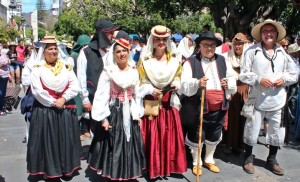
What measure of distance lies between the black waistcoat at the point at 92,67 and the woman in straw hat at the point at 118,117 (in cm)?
84

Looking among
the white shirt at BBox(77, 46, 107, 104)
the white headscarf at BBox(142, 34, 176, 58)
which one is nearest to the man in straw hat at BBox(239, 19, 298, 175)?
the white headscarf at BBox(142, 34, 176, 58)

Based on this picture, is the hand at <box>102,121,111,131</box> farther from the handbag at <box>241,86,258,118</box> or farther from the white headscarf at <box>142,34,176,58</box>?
the handbag at <box>241,86,258,118</box>

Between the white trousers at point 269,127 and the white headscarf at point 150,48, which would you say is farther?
the white trousers at point 269,127

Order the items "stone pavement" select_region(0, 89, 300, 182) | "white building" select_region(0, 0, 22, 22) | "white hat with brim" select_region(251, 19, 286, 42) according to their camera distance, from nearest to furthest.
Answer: "white hat with brim" select_region(251, 19, 286, 42) < "stone pavement" select_region(0, 89, 300, 182) < "white building" select_region(0, 0, 22, 22)

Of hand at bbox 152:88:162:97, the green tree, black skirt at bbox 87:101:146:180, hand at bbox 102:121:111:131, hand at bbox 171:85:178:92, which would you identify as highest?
the green tree

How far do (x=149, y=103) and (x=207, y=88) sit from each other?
2.38 ft

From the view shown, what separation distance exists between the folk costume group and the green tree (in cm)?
10808

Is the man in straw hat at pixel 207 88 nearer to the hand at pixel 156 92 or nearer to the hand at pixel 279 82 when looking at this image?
the hand at pixel 156 92

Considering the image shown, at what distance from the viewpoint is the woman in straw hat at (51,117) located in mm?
4035

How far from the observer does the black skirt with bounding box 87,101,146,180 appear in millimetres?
3984

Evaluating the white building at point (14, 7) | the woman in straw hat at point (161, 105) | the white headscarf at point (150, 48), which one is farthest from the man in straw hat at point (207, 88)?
the white building at point (14, 7)

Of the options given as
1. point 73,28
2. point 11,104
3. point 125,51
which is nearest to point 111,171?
point 125,51

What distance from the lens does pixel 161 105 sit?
4.28 meters

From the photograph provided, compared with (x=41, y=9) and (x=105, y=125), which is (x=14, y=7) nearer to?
(x=105, y=125)
